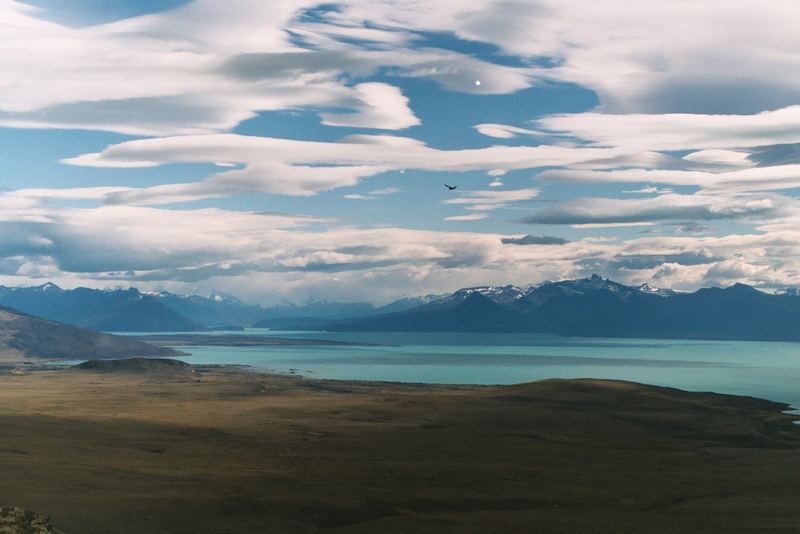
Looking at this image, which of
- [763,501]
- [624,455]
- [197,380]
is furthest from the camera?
[197,380]

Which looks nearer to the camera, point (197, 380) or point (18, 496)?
point (18, 496)

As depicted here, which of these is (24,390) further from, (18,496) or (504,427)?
(18,496)

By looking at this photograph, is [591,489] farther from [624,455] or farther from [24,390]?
[24,390]

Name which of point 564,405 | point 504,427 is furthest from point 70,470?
point 564,405

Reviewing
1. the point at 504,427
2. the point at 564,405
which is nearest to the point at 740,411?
the point at 564,405

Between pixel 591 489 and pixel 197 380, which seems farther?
pixel 197 380

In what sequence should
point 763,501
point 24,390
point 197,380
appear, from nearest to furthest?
1. point 763,501
2. point 24,390
3. point 197,380
